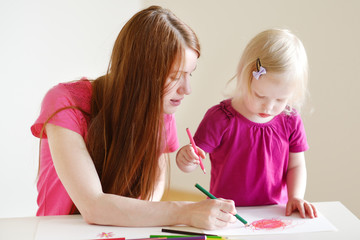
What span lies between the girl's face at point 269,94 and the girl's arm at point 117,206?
0.33 meters

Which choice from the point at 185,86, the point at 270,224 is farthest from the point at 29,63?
the point at 270,224

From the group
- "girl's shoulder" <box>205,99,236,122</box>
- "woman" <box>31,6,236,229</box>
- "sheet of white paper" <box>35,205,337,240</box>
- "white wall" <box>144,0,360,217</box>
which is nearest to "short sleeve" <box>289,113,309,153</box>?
"girl's shoulder" <box>205,99,236,122</box>

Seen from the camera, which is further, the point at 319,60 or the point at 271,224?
the point at 319,60

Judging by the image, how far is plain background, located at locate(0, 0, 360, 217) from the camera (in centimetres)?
191

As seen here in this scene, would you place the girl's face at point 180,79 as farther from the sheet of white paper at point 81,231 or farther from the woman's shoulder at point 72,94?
Answer: the sheet of white paper at point 81,231

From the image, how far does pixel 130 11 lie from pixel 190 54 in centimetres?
150

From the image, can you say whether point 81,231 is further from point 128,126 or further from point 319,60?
point 319,60

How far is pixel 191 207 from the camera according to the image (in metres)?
0.94

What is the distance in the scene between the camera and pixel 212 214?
0.92 meters

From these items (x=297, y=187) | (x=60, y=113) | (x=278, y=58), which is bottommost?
(x=297, y=187)

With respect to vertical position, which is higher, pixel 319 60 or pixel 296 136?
pixel 319 60

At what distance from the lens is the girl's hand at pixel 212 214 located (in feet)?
3.00

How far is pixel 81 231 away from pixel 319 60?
4.89 feet

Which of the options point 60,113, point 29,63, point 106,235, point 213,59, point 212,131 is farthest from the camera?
point 213,59
